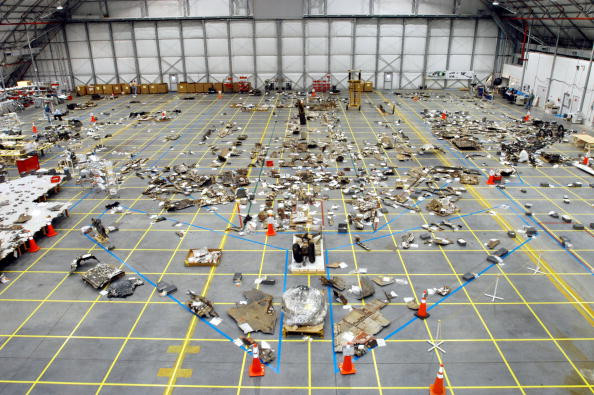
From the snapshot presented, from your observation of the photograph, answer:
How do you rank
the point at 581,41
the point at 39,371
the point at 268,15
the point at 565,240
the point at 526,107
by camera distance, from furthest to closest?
the point at 268,15
the point at 526,107
the point at 581,41
the point at 565,240
the point at 39,371

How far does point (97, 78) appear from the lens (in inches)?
1859

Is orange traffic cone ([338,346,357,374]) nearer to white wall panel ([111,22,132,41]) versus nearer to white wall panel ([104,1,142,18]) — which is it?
white wall panel ([104,1,142,18])

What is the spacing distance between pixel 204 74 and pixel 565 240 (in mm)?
40851

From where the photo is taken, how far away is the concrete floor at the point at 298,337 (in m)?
9.50

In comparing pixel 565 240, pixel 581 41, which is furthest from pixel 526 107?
pixel 565 240

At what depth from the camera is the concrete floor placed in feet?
31.2

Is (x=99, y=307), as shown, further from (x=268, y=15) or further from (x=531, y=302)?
(x=268, y=15)

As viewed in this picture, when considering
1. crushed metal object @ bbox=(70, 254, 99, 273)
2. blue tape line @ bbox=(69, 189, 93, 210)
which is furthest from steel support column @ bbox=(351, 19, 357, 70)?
crushed metal object @ bbox=(70, 254, 99, 273)

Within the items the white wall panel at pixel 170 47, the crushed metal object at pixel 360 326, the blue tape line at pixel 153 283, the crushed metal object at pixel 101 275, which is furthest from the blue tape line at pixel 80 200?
the white wall panel at pixel 170 47

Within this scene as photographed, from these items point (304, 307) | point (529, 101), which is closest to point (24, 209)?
point (304, 307)

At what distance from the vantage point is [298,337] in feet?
35.1

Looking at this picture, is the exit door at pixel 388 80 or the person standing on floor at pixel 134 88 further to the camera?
the person standing on floor at pixel 134 88

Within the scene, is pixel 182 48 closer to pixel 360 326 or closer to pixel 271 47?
pixel 271 47

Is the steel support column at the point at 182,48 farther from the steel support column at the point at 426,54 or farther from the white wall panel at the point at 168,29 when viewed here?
the steel support column at the point at 426,54
